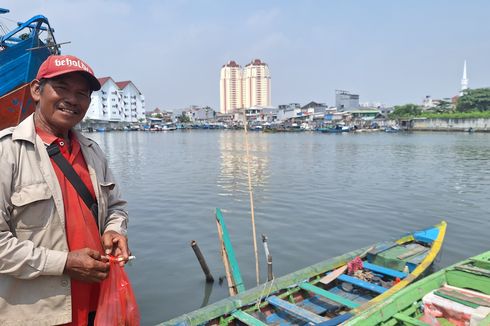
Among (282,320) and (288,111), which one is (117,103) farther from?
(282,320)

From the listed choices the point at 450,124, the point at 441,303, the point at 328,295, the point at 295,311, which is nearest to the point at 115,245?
the point at 295,311

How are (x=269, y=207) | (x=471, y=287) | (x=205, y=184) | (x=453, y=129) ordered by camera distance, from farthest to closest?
(x=453, y=129) → (x=205, y=184) → (x=269, y=207) → (x=471, y=287)

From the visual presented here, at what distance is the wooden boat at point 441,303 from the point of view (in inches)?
150

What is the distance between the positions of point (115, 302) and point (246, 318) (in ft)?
7.97

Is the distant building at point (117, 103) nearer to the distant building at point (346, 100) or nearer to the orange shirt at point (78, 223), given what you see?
the distant building at point (346, 100)

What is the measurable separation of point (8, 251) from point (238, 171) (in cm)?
1916

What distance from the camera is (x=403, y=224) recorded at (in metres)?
10.5

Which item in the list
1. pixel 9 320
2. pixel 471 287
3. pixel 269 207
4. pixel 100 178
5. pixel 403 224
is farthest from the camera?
pixel 269 207

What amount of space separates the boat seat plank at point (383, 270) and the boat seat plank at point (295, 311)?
2.08 metres

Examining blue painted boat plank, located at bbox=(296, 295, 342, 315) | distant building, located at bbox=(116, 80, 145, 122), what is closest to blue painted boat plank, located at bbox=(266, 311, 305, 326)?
blue painted boat plank, located at bbox=(296, 295, 342, 315)

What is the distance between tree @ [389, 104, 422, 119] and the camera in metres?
86.1

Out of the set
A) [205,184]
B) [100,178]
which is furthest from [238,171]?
[100,178]

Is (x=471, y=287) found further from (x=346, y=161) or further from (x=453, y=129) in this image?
(x=453, y=129)

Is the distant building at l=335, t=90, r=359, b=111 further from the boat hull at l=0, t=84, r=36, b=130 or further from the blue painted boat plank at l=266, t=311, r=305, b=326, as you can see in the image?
the blue painted boat plank at l=266, t=311, r=305, b=326
